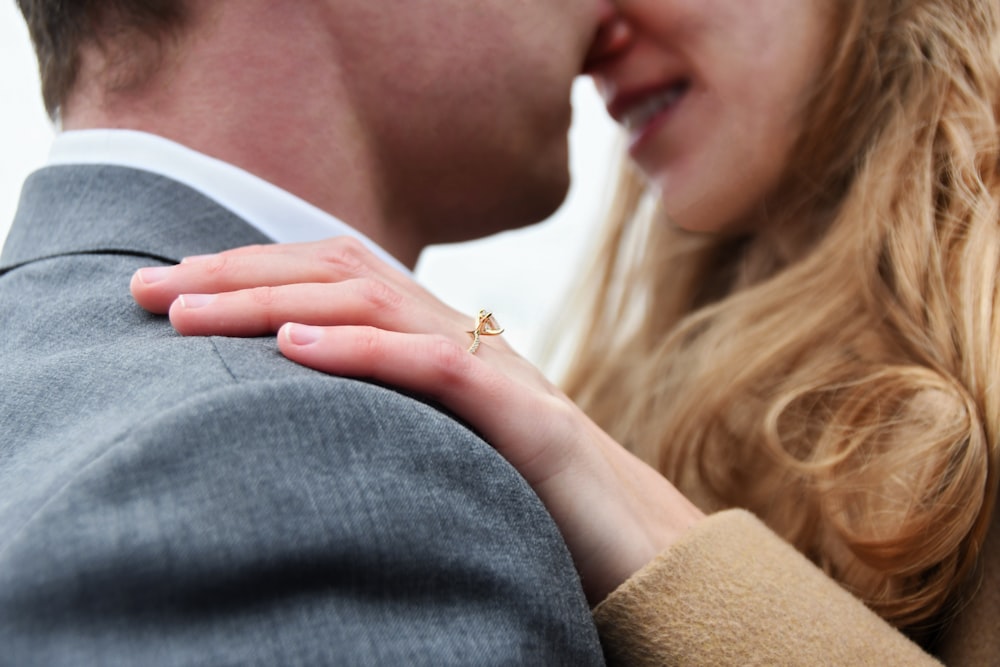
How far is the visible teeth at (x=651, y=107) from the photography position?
1.63 m

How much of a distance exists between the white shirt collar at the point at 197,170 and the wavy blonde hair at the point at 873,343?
73 cm

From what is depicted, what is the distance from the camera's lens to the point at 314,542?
655 millimetres

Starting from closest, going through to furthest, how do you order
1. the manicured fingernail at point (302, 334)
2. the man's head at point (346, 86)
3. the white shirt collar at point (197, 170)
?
the manicured fingernail at point (302, 334)
the white shirt collar at point (197, 170)
the man's head at point (346, 86)

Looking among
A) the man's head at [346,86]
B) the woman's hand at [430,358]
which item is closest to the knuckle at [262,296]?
the woman's hand at [430,358]

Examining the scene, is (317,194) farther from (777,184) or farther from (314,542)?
(777,184)

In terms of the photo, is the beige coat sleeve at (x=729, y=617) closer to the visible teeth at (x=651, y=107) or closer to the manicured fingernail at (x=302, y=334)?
the manicured fingernail at (x=302, y=334)

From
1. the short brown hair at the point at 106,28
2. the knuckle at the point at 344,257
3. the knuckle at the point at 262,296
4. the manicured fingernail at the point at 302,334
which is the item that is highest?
the short brown hair at the point at 106,28

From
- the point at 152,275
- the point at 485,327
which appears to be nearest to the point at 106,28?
the point at 152,275

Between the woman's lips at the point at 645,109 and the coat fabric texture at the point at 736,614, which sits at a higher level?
the woman's lips at the point at 645,109

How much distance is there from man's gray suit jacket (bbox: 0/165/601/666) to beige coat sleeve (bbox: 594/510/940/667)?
119mm

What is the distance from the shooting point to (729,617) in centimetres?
92

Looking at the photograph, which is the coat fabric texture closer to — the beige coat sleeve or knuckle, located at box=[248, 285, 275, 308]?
the beige coat sleeve

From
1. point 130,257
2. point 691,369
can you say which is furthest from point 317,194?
point 691,369

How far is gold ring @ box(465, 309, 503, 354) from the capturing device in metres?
0.99
